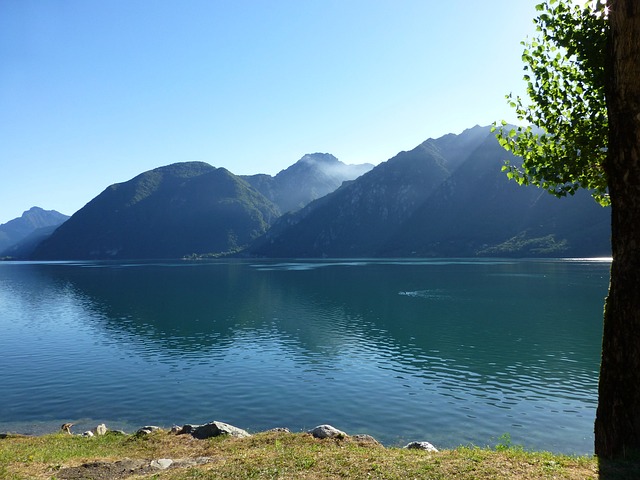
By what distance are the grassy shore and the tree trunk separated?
1.53m

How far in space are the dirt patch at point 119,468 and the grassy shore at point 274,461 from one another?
41mm

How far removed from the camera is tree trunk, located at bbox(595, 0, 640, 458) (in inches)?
560

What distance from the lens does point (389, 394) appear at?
4319 cm

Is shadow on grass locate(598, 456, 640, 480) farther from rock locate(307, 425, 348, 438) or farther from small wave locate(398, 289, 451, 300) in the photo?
small wave locate(398, 289, 451, 300)

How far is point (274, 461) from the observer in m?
17.5

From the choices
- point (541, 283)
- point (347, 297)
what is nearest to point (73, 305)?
point (347, 297)

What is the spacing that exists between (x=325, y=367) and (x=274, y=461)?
37.9 meters

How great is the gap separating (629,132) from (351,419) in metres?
29.7

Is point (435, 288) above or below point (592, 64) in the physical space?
below

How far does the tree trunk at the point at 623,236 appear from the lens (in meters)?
14.2

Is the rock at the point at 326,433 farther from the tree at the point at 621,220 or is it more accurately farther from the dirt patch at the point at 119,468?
the tree at the point at 621,220

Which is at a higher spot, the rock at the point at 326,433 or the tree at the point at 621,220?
the tree at the point at 621,220

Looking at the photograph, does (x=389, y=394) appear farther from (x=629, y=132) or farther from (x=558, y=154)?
(x=629, y=132)

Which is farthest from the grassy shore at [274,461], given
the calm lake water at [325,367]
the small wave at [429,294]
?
the small wave at [429,294]
